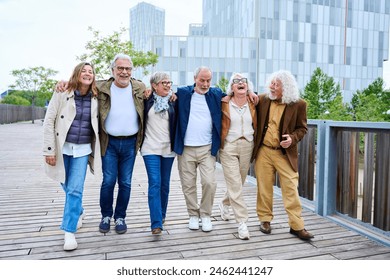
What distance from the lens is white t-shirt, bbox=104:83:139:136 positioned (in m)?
3.71

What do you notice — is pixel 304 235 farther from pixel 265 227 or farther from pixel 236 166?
pixel 236 166

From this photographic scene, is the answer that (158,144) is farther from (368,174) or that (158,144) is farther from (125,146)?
(368,174)

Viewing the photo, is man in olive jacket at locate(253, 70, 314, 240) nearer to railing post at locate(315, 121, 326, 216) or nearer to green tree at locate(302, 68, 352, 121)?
railing post at locate(315, 121, 326, 216)

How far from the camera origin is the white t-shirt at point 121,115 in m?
3.71

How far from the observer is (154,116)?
3.82 metres

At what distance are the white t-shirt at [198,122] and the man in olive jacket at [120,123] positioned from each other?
485 mm

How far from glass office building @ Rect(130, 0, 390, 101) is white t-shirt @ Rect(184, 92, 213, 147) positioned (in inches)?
1365

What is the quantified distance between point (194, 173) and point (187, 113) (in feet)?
2.20

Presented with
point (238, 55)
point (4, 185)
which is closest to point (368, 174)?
point (4, 185)

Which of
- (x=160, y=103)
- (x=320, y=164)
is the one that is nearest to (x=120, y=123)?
(x=160, y=103)

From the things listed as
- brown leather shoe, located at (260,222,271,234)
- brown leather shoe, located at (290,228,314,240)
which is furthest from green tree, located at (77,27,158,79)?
brown leather shoe, located at (290,228,314,240)

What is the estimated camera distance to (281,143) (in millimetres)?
3756

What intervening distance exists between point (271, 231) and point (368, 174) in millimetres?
1141

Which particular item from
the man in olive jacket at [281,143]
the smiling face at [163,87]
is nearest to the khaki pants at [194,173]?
the man in olive jacket at [281,143]
